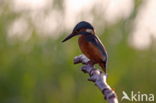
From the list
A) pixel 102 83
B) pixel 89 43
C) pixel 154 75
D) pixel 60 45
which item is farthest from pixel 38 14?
pixel 102 83

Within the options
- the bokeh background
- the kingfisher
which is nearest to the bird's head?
the kingfisher

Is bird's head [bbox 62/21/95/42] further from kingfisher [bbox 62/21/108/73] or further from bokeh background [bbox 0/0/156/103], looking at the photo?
bokeh background [bbox 0/0/156/103]

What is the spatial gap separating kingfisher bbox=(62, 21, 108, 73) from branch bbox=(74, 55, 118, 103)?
0.02m

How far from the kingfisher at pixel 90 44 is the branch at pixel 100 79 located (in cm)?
2

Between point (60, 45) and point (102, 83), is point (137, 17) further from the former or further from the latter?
point (102, 83)

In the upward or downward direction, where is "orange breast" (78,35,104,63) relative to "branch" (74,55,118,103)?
upward

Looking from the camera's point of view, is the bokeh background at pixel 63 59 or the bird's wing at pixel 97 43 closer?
the bird's wing at pixel 97 43

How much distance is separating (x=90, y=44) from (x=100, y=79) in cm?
32

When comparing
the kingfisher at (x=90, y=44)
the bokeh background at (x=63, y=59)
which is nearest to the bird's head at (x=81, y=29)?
the kingfisher at (x=90, y=44)

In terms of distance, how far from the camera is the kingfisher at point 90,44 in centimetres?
172

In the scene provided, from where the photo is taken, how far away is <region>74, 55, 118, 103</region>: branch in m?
1.37

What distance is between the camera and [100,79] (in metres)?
1.51

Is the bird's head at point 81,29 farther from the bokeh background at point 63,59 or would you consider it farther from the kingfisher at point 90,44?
the bokeh background at point 63,59

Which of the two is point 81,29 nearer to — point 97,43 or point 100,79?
point 97,43
